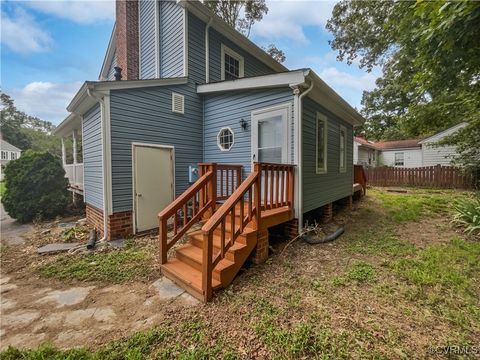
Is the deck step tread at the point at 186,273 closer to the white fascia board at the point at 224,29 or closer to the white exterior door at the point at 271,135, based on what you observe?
the white exterior door at the point at 271,135

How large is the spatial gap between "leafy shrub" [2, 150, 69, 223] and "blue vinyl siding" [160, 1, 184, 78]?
526cm

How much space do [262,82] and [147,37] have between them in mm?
5714

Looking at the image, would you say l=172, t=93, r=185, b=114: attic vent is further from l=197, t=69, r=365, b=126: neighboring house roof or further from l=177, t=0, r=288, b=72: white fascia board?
l=177, t=0, r=288, b=72: white fascia board

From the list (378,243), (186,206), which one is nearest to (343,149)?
(378,243)

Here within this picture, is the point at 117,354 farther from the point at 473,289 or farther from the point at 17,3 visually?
the point at 17,3

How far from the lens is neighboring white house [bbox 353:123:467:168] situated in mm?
17125

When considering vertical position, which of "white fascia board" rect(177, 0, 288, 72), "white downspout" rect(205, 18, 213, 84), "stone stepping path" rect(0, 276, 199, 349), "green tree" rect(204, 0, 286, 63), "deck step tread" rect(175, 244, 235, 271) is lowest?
"stone stepping path" rect(0, 276, 199, 349)

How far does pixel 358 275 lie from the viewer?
10.9 ft

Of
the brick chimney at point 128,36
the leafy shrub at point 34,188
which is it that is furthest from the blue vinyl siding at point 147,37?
the leafy shrub at point 34,188

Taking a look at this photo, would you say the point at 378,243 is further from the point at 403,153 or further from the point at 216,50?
the point at 403,153

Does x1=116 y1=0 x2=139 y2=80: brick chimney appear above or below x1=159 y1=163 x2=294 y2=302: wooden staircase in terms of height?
above

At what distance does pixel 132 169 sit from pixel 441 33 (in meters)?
6.44

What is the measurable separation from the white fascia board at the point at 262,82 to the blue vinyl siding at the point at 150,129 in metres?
0.96

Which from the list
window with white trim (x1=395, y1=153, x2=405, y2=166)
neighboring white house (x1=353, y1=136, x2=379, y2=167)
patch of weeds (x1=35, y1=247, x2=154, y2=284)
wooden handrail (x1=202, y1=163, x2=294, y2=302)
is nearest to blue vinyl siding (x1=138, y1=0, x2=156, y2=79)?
patch of weeds (x1=35, y1=247, x2=154, y2=284)
